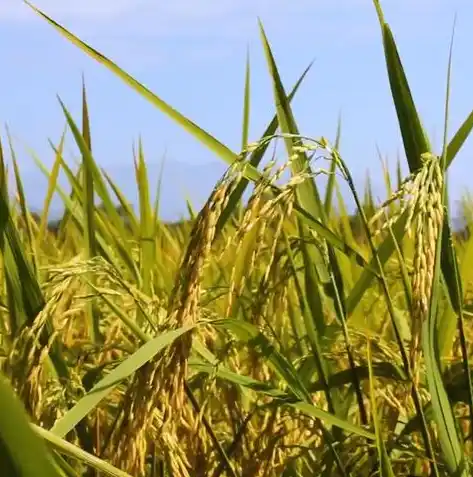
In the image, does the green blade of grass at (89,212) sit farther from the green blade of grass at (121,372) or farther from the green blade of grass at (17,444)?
the green blade of grass at (17,444)

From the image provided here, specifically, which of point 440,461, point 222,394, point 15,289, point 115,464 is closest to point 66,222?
point 222,394

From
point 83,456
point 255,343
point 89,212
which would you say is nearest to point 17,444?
point 83,456

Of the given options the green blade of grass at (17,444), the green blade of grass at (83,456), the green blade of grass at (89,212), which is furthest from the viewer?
the green blade of grass at (89,212)

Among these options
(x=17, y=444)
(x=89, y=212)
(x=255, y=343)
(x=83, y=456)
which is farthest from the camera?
(x=89, y=212)

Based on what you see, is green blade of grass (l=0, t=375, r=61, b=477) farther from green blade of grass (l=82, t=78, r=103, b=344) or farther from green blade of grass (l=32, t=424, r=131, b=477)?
green blade of grass (l=82, t=78, r=103, b=344)

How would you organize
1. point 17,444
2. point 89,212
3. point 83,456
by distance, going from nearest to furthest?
point 17,444
point 83,456
point 89,212

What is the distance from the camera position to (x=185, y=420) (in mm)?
729

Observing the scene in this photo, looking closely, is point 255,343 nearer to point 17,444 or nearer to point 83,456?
point 83,456

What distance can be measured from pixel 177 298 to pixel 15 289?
265 millimetres

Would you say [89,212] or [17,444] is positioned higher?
[89,212]

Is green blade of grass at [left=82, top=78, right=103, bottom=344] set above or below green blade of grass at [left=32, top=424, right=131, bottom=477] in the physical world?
above

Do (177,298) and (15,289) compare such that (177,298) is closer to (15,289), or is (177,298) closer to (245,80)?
(15,289)

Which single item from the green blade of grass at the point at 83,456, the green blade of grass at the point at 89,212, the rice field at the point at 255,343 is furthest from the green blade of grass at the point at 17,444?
the green blade of grass at the point at 89,212

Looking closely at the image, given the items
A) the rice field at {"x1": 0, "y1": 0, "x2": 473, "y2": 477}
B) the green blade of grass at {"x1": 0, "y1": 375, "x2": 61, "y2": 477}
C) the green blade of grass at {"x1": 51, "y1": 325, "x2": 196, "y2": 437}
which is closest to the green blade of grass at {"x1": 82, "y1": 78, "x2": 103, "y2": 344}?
the rice field at {"x1": 0, "y1": 0, "x2": 473, "y2": 477}
